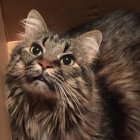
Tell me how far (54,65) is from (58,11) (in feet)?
1.91

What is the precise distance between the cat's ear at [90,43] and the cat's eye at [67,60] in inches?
2.8

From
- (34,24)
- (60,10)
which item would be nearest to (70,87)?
(34,24)

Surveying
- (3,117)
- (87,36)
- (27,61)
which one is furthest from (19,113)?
(87,36)

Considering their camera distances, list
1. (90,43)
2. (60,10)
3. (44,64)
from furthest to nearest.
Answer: (60,10) < (90,43) < (44,64)

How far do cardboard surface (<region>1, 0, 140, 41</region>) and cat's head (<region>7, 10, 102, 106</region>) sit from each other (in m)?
0.32

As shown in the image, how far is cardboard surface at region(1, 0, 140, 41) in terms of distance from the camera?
5.39ft

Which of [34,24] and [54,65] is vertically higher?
[34,24]

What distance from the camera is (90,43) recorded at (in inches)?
51.1

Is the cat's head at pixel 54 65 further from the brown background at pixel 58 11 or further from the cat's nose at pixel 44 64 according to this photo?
the brown background at pixel 58 11

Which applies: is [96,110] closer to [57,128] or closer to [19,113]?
[57,128]

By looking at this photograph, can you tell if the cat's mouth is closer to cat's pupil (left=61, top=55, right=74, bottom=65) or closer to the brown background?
cat's pupil (left=61, top=55, right=74, bottom=65)

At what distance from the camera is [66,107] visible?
4.13 feet

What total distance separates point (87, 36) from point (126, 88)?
31 centimetres

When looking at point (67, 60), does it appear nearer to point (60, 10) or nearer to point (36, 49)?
point (36, 49)
